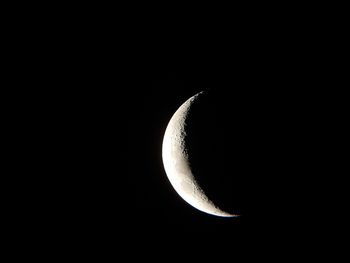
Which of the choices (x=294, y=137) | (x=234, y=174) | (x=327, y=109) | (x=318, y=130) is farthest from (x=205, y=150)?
(x=327, y=109)

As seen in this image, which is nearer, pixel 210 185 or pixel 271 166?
pixel 271 166

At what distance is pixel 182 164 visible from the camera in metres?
2.48

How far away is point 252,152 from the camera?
7.21 ft

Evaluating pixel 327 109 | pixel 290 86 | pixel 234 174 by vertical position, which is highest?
pixel 290 86

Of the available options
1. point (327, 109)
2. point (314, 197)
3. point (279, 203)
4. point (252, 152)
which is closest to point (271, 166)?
point (252, 152)

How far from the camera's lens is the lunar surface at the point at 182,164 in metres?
2.46

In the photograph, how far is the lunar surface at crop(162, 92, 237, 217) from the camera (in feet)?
8.05

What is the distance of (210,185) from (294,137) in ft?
2.27

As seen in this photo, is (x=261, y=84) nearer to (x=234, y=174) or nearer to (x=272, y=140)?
(x=272, y=140)

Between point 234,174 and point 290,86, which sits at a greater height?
point 290,86

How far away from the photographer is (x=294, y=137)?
2215 millimetres

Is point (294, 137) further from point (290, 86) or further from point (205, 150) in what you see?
point (205, 150)

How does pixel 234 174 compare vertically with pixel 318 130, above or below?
below

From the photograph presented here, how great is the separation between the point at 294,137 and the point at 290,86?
1.39 ft
